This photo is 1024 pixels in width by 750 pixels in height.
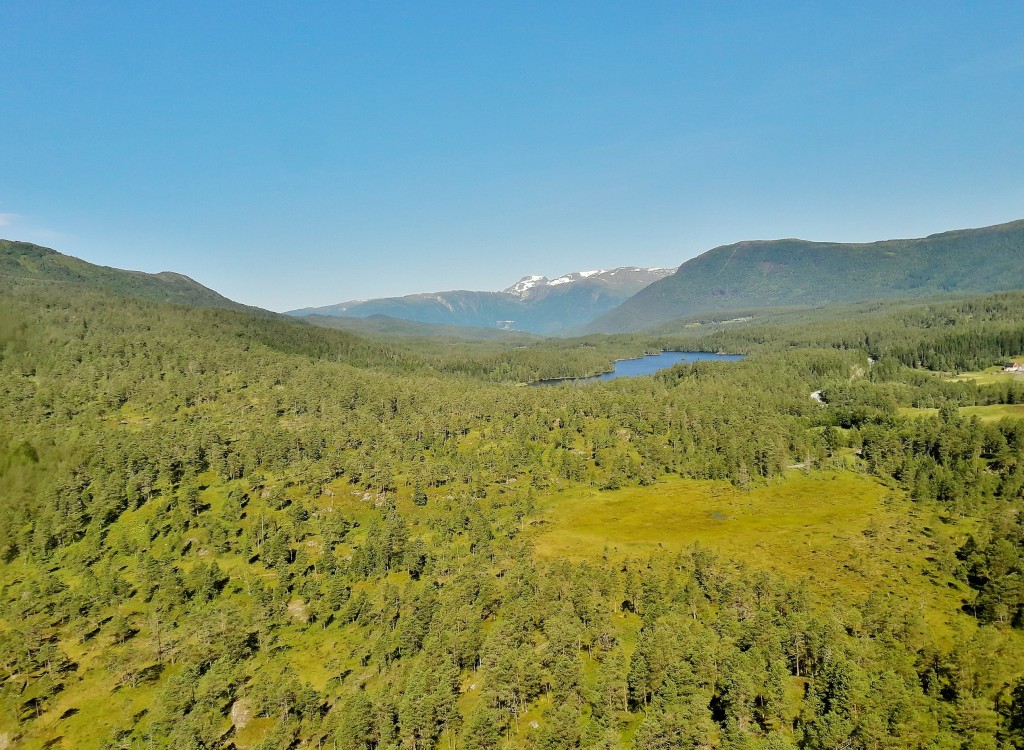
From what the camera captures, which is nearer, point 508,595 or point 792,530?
point 508,595

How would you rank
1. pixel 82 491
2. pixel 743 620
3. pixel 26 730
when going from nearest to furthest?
pixel 26 730
pixel 743 620
pixel 82 491

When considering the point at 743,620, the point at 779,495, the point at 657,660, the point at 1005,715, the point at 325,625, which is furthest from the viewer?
the point at 779,495

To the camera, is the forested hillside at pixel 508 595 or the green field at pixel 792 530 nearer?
the forested hillside at pixel 508 595

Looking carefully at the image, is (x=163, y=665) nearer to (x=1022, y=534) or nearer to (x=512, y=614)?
(x=512, y=614)

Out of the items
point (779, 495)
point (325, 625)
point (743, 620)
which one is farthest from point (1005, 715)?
point (779, 495)

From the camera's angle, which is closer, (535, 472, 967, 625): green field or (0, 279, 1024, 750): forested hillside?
(0, 279, 1024, 750): forested hillside

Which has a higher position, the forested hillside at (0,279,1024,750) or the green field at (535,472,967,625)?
the forested hillside at (0,279,1024,750)

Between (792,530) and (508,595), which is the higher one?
(508,595)

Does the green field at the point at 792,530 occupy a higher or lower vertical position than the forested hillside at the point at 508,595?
lower
